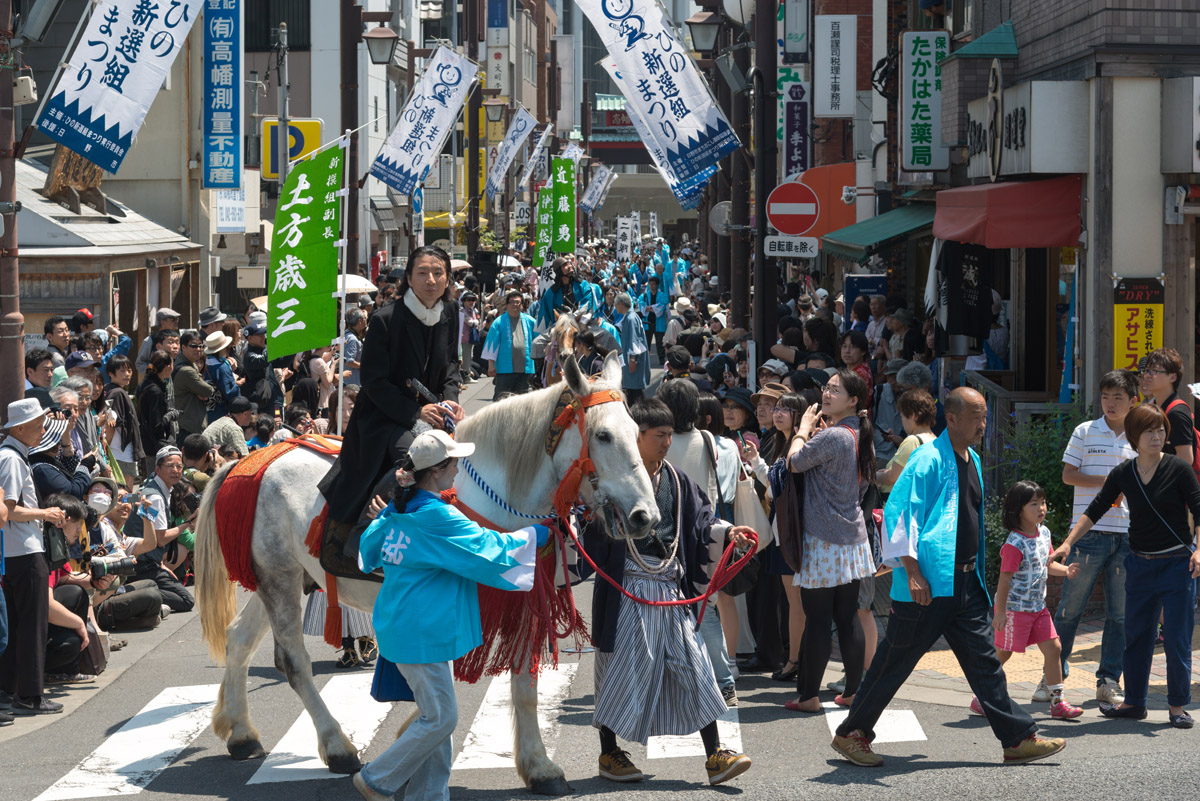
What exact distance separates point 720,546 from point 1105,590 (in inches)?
96.6

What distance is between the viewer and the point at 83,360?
13.0 metres

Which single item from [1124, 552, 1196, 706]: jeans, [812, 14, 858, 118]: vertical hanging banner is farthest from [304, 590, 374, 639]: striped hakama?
[812, 14, 858, 118]: vertical hanging banner

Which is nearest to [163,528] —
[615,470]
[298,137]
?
[615,470]

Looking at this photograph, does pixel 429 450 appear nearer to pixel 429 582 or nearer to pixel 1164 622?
pixel 429 582

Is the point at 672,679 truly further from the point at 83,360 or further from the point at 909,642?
the point at 83,360

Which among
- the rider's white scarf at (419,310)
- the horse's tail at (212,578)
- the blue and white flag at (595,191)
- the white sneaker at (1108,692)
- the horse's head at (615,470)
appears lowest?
the white sneaker at (1108,692)

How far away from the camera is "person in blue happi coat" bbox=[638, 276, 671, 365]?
29578mm

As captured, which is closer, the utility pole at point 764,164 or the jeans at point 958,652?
the jeans at point 958,652

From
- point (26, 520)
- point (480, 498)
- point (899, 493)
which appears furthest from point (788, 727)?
point (26, 520)

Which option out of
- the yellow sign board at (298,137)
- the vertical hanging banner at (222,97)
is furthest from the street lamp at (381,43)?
the vertical hanging banner at (222,97)

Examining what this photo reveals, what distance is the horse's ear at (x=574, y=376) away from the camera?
6262mm

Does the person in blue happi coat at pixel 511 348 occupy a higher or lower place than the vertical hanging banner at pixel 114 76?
lower

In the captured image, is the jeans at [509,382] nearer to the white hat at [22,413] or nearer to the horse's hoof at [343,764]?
the white hat at [22,413]

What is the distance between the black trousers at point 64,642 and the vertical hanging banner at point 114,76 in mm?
4827
